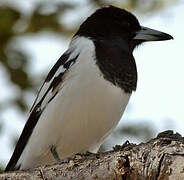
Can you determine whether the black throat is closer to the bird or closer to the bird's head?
the bird

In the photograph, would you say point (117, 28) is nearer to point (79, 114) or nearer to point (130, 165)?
point (79, 114)

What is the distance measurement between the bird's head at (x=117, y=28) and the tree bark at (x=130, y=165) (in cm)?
174

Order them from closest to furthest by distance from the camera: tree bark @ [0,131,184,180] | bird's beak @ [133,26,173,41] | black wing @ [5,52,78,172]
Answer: tree bark @ [0,131,184,180], black wing @ [5,52,78,172], bird's beak @ [133,26,173,41]

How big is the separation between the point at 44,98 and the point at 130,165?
1.59 meters

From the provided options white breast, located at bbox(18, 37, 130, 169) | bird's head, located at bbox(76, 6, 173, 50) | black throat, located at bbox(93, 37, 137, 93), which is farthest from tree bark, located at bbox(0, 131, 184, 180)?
bird's head, located at bbox(76, 6, 173, 50)

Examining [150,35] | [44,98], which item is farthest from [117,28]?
[44,98]

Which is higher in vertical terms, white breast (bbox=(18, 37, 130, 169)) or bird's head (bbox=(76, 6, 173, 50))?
bird's head (bbox=(76, 6, 173, 50))

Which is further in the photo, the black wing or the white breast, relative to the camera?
the black wing

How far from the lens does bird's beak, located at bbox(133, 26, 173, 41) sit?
4.76 metres

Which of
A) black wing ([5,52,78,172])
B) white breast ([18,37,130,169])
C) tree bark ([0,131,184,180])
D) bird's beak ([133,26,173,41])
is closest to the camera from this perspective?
tree bark ([0,131,184,180])

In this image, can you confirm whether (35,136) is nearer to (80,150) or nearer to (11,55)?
(80,150)

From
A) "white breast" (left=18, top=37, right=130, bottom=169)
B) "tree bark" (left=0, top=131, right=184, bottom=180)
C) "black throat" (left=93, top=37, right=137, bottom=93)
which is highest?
"black throat" (left=93, top=37, right=137, bottom=93)

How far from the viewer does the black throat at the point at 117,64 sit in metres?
4.12

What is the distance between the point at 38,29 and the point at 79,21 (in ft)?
1.36
